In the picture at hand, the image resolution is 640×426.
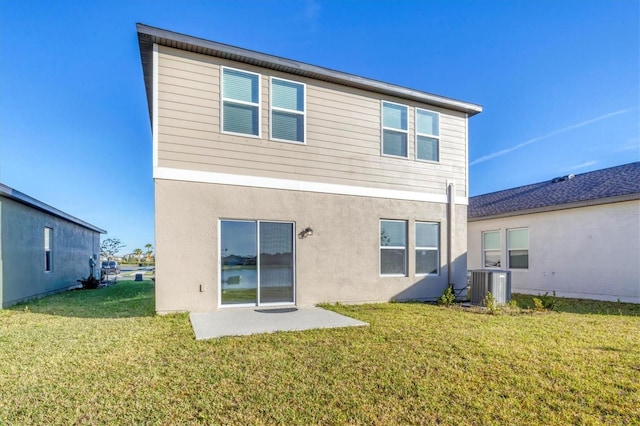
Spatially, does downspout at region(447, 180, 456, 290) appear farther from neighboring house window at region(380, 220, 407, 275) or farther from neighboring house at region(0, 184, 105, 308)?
neighboring house at region(0, 184, 105, 308)

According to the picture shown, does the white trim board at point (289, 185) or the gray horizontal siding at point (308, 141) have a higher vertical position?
the gray horizontal siding at point (308, 141)

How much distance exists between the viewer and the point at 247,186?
716 cm

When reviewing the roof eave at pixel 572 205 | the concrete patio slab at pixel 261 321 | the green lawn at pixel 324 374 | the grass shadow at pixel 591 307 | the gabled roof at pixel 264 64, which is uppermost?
the gabled roof at pixel 264 64

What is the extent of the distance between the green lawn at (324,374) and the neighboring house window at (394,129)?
4.78m

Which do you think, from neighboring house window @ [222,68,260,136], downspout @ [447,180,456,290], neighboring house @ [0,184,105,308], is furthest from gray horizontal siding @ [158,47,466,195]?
neighboring house @ [0,184,105,308]

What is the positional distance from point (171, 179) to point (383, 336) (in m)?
5.08

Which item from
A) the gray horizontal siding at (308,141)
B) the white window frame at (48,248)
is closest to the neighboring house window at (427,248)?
the gray horizontal siding at (308,141)

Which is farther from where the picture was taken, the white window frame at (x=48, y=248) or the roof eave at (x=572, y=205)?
the white window frame at (x=48, y=248)

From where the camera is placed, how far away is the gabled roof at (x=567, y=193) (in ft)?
31.4

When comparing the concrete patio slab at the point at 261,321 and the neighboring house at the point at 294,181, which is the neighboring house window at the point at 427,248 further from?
the concrete patio slab at the point at 261,321

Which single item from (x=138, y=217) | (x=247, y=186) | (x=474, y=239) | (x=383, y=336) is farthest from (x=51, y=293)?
(x=138, y=217)

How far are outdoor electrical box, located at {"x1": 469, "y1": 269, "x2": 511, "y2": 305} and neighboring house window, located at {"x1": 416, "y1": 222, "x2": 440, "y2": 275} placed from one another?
1.16 metres

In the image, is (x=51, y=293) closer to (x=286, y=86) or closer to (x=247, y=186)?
(x=247, y=186)

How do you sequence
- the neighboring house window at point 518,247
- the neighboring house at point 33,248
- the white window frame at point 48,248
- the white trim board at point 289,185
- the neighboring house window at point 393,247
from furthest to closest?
the neighboring house window at point 518,247
the white window frame at point 48,248
the neighboring house window at point 393,247
the neighboring house at point 33,248
the white trim board at point 289,185
